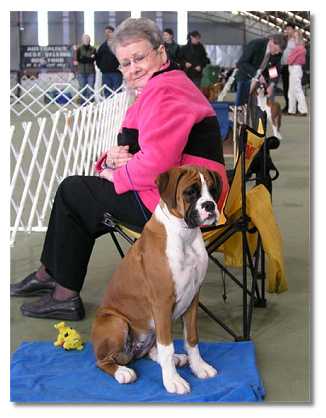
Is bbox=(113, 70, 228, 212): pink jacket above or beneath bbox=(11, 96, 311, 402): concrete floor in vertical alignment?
above

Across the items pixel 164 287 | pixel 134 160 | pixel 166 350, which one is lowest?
pixel 166 350

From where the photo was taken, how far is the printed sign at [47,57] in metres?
2.37

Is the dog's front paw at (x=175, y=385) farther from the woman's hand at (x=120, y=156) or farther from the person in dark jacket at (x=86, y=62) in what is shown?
the person in dark jacket at (x=86, y=62)

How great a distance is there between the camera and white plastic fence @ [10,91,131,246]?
369 centimetres

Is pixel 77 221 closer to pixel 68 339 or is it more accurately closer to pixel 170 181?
pixel 68 339

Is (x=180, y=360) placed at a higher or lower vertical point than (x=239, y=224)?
lower

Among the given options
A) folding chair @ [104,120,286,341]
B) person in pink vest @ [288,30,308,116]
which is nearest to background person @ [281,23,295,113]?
person in pink vest @ [288,30,308,116]

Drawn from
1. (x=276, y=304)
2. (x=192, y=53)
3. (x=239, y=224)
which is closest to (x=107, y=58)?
(x=192, y=53)

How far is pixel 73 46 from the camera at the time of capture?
252cm

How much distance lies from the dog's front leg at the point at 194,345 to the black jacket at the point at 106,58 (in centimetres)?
78

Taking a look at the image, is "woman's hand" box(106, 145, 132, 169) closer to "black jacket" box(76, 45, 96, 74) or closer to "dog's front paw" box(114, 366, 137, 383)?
"black jacket" box(76, 45, 96, 74)

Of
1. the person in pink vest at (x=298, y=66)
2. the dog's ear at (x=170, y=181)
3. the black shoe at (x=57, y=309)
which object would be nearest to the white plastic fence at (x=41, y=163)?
the black shoe at (x=57, y=309)

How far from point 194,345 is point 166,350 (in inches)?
5.6

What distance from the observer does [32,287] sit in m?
3.04
